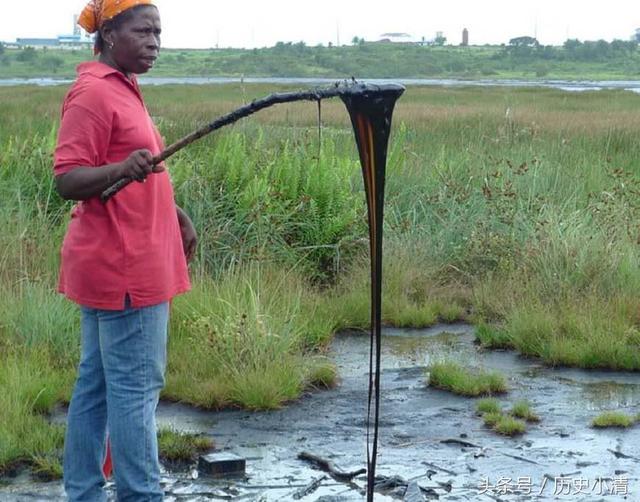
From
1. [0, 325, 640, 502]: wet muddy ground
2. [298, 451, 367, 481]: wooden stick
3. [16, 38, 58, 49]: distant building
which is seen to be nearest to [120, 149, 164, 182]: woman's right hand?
[0, 325, 640, 502]: wet muddy ground

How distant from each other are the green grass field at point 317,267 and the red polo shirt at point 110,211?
179 centimetres

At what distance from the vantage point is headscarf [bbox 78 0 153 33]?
439 centimetres

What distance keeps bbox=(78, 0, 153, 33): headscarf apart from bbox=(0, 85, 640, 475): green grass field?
2.28 meters

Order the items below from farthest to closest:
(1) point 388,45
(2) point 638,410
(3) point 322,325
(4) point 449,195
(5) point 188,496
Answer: (1) point 388,45, (4) point 449,195, (3) point 322,325, (2) point 638,410, (5) point 188,496

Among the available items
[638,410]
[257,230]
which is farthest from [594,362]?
[257,230]

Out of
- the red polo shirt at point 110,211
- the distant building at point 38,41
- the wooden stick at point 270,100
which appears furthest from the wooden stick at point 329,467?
the distant building at point 38,41

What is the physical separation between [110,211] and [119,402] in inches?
26.8

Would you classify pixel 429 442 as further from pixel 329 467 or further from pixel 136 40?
pixel 136 40

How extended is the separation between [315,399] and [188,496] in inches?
73.1

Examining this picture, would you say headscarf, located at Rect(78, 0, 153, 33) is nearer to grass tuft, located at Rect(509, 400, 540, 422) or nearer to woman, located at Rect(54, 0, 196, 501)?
woman, located at Rect(54, 0, 196, 501)

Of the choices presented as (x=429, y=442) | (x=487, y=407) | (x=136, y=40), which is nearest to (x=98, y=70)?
(x=136, y=40)

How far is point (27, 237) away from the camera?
9.51 metres

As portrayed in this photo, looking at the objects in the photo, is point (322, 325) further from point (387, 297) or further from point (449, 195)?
point (449, 195)

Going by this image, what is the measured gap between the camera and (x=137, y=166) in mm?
4199
